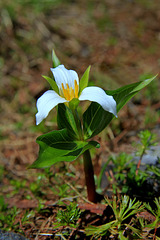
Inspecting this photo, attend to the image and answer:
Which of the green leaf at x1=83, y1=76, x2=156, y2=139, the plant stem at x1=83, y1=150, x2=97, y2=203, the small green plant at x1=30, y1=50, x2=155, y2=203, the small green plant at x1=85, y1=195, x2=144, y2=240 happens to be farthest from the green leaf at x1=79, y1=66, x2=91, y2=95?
the small green plant at x1=85, y1=195, x2=144, y2=240

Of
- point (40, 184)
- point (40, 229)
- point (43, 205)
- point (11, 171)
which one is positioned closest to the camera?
point (40, 229)

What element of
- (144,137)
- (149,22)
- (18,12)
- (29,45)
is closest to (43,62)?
(29,45)

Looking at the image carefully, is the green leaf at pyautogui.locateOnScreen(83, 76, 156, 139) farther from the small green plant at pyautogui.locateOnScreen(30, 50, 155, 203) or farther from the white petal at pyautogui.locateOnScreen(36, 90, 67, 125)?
the white petal at pyautogui.locateOnScreen(36, 90, 67, 125)

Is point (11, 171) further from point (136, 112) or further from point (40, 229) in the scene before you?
point (136, 112)

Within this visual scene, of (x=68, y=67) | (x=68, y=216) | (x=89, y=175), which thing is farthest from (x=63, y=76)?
(x=68, y=67)

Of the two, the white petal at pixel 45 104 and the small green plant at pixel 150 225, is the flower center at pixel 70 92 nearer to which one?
the white petal at pixel 45 104

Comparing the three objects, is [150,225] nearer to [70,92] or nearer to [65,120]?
[65,120]

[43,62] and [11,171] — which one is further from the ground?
[43,62]
